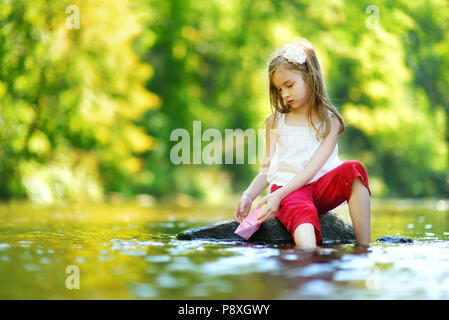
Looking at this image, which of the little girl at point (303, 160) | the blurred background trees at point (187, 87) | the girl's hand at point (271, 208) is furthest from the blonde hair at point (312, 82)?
the blurred background trees at point (187, 87)

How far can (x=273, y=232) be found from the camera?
13.9ft

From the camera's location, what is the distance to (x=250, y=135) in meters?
18.4

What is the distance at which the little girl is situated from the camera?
398 cm

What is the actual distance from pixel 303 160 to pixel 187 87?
50.4 feet

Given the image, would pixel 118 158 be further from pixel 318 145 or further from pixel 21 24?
pixel 318 145

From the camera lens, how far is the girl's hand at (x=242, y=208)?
418cm

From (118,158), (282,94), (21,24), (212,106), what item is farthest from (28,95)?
(212,106)

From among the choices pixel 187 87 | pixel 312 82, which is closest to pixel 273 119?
pixel 312 82

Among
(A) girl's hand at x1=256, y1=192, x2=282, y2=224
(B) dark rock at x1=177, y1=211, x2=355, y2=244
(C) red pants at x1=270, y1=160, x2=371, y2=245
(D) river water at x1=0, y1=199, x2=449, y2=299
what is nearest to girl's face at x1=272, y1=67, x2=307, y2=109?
(C) red pants at x1=270, y1=160, x2=371, y2=245

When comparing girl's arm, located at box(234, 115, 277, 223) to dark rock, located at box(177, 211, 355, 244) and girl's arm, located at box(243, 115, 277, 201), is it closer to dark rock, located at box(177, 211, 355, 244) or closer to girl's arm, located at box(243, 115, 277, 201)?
girl's arm, located at box(243, 115, 277, 201)

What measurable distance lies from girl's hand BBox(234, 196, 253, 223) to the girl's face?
711mm

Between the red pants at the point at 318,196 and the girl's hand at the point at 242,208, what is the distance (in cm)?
20

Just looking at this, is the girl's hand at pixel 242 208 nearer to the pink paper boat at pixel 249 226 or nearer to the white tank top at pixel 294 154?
the pink paper boat at pixel 249 226

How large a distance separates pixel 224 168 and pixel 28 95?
29.9 feet
